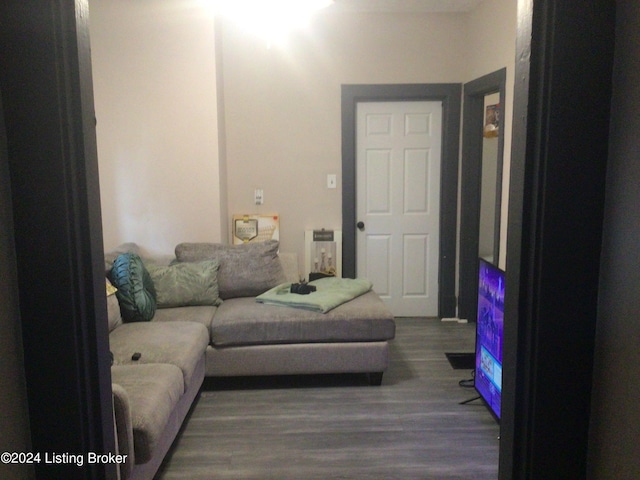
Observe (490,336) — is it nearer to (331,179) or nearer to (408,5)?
(331,179)

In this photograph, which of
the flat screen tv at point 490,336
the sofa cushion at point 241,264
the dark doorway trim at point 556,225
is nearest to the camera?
the dark doorway trim at point 556,225

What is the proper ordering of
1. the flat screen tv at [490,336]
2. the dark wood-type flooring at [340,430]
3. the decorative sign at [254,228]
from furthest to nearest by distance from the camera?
the decorative sign at [254,228]
the flat screen tv at [490,336]
the dark wood-type flooring at [340,430]

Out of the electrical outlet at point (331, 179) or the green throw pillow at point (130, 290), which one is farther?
the electrical outlet at point (331, 179)

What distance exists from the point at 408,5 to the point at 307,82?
101 centimetres

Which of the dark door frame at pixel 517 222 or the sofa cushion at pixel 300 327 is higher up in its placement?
the dark door frame at pixel 517 222

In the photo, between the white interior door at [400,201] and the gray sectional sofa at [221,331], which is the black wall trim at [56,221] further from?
the white interior door at [400,201]

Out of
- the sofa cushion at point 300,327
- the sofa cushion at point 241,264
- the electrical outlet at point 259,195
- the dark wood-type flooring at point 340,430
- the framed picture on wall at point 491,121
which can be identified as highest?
the framed picture on wall at point 491,121

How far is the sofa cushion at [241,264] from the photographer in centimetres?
380

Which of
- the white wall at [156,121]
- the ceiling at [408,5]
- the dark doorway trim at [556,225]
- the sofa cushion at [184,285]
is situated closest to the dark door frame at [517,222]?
the dark doorway trim at [556,225]

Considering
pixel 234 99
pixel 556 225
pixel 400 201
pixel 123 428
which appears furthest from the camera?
pixel 400 201

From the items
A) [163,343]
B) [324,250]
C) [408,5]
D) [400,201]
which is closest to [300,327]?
[163,343]

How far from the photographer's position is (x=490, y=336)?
2723mm

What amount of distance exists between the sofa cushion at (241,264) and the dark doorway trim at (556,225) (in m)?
2.84

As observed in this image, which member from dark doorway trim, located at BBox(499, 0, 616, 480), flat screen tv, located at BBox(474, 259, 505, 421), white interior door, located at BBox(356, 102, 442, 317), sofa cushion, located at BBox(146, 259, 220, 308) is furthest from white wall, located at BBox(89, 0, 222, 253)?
dark doorway trim, located at BBox(499, 0, 616, 480)
